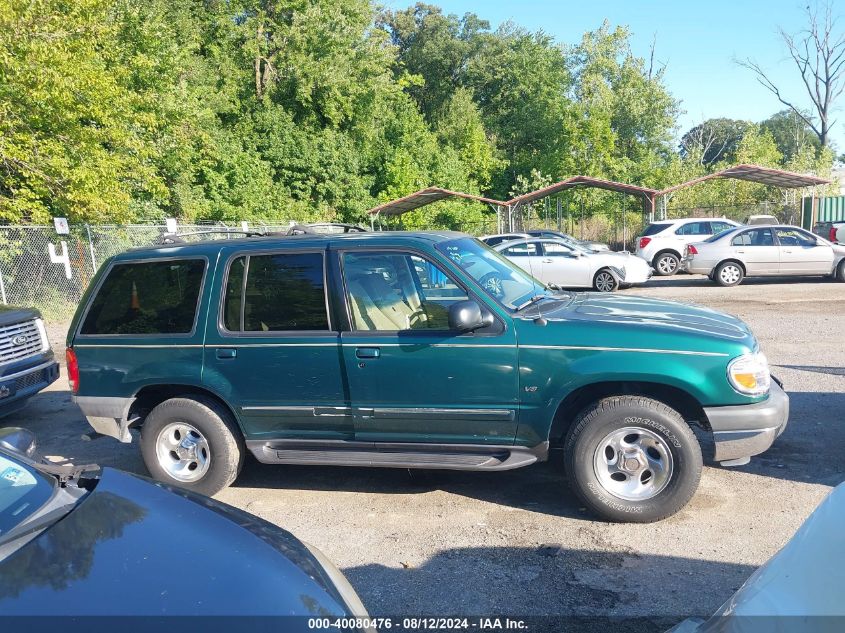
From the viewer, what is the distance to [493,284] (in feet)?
15.5

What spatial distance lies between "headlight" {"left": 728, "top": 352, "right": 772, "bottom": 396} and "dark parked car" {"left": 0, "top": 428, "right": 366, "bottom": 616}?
283 centimetres

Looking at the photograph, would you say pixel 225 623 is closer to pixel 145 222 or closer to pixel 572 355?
pixel 572 355

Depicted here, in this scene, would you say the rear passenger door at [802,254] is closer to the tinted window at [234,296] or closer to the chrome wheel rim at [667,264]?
the chrome wheel rim at [667,264]

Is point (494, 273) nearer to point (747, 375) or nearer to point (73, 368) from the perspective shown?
point (747, 375)

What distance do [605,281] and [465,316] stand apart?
527 inches

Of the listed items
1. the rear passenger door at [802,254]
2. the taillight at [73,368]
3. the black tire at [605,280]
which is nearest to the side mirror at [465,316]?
the taillight at [73,368]

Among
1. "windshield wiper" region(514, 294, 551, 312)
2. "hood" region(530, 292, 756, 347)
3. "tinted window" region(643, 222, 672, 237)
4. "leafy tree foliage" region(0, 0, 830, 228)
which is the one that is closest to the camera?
"hood" region(530, 292, 756, 347)

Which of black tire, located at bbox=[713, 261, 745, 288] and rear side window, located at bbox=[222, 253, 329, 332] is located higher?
rear side window, located at bbox=[222, 253, 329, 332]

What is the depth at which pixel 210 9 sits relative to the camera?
35.0 metres

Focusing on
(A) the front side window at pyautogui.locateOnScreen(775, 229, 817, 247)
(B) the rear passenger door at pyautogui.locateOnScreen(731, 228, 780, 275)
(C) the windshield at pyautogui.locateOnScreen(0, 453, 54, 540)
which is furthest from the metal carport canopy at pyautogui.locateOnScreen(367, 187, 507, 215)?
(C) the windshield at pyautogui.locateOnScreen(0, 453, 54, 540)

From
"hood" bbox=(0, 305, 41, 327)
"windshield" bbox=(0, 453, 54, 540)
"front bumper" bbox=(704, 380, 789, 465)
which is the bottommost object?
"front bumper" bbox=(704, 380, 789, 465)

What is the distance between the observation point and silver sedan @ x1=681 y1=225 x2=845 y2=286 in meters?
16.4

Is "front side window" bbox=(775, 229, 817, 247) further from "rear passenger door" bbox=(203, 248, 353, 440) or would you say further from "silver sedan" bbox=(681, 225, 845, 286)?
"rear passenger door" bbox=(203, 248, 353, 440)

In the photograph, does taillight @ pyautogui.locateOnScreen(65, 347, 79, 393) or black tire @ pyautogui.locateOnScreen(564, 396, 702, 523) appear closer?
black tire @ pyautogui.locateOnScreen(564, 396, 702, 523)
